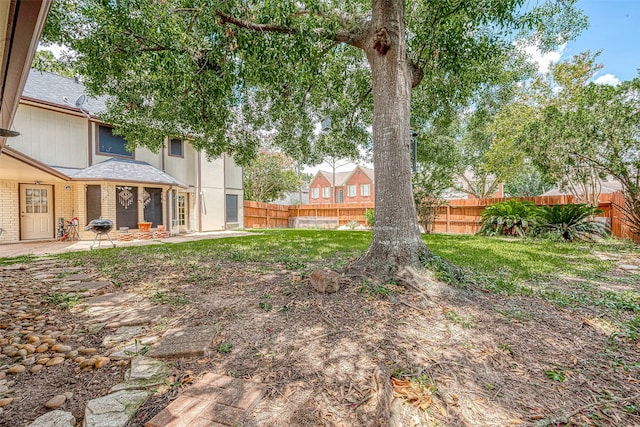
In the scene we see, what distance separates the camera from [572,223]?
30.0 feet

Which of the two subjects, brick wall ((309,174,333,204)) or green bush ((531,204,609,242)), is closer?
green bush ((531,204,609,242))

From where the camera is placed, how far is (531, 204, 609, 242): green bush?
8.85 metres

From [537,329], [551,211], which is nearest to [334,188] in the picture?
[551,211]

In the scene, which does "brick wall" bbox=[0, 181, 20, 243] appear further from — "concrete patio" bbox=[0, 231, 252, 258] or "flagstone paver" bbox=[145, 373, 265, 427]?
"flagstone paver" bbox=[145, 373, 265, 427]

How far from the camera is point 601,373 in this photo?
1.90 m

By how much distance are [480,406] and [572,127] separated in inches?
383

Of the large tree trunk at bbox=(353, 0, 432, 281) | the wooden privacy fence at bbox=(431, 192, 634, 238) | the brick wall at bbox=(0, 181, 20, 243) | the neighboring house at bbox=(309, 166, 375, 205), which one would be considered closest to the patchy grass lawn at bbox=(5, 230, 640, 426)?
the large tree trunk at bbox=(353, 0, 432, 281)

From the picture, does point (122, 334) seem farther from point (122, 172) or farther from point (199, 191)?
point (199, 191)

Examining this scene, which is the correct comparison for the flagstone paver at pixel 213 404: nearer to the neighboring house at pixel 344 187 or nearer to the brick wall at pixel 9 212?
the brick wall at pixel 9 212

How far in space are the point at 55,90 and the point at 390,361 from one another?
14951mm

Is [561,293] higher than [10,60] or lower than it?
lower

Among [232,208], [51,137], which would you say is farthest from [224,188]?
[51,137]

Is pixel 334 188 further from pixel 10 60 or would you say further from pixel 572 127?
pixel 10 60

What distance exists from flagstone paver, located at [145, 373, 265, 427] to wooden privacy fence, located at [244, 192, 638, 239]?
38.1 feet
